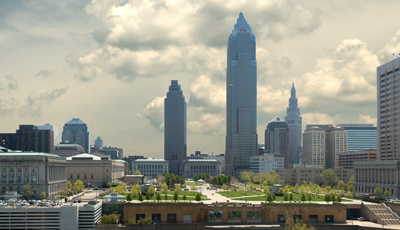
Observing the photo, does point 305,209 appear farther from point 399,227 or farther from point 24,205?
point 24,205

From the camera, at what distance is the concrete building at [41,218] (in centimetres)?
14462

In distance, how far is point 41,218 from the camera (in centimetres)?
14500

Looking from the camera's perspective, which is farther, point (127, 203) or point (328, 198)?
point (328, 198)

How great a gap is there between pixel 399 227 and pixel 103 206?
277ft

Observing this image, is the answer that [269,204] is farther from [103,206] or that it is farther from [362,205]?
[103,206]

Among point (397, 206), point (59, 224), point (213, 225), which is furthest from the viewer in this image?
point (397, 206)

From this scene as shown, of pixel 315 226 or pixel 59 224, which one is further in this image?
pixel 315 226

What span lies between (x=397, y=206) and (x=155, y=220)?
243 ft

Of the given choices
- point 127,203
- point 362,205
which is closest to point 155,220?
point 127,203

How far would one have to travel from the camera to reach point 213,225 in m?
157

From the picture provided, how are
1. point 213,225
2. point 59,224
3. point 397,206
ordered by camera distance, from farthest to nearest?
point 397,206
point 213,225
point 59,224

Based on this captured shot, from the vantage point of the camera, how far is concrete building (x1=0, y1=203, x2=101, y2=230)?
14462 centimetres

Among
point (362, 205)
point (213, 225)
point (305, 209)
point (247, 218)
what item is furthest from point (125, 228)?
point (362, 205)

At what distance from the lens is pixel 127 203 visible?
160m
